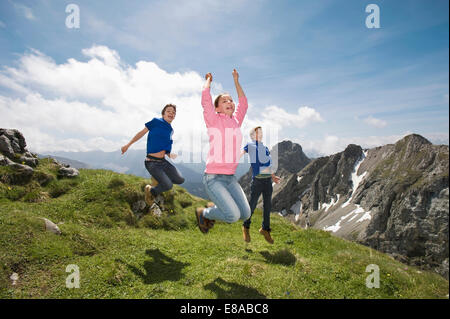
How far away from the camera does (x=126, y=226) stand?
9367mm

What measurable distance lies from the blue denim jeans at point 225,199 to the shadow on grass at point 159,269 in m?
1.88

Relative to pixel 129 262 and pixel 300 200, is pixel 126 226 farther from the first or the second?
pixel 300 200

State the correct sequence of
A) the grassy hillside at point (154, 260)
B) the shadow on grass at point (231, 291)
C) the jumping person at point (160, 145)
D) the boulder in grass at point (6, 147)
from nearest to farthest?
the shadow on grass at point (231, 291) < the grassy hillside at point (154, 260) < the jumping person at point (160, 145) < the boulder in grass at point (6, 147)

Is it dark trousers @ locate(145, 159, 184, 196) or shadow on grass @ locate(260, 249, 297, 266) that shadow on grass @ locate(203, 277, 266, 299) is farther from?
dark trousers @ locate(145, 159, 184, 196)

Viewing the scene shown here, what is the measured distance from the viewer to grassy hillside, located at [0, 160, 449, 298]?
510cm

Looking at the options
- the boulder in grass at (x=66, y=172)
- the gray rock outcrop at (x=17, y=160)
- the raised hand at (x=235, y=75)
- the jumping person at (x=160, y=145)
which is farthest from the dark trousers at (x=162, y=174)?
the gray rock outcrop at (x=17, y=160)

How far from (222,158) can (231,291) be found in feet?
10.0

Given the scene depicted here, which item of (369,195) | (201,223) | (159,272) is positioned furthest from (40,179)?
(369,195)

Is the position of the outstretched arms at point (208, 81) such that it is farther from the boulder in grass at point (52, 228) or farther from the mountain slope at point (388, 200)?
the mountain slope at point (388, 200)

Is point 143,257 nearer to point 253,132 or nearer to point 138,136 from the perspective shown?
point 138,136

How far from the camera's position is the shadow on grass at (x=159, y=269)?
5.72m

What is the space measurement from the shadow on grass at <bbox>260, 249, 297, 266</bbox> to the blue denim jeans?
2.26 metres

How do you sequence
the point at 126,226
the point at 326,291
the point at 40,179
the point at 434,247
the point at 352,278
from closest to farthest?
1. the point at 326,291
2. the point at 352,278
3. the point at 126,226
4. the point at 40,179
5. the point at 434,247
